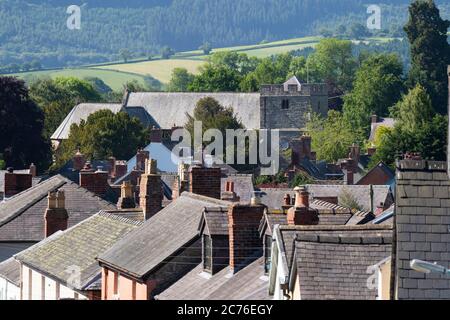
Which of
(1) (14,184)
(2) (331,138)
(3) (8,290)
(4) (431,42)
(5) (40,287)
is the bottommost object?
(2) (331,138)

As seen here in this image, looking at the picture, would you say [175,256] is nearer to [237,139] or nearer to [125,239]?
[125,239]

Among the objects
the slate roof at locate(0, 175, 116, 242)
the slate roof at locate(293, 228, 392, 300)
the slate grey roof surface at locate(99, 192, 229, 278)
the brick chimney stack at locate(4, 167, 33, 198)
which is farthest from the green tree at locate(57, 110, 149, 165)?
the slate roof at locate(293, 228, 392, 300)

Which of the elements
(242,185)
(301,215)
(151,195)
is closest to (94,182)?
(151,195)

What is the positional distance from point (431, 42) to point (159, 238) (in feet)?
447

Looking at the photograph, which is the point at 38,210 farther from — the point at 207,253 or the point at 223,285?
the point at 223,285

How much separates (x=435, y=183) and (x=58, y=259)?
692 inches

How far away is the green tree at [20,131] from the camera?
117562 mm

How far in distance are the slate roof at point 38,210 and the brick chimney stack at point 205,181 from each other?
7.35 metres

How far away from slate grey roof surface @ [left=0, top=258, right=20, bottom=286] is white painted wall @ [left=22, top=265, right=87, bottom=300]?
3.92 feet

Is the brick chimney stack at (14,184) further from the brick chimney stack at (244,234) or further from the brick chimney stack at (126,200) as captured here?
the brick chimney stack at (244,234)

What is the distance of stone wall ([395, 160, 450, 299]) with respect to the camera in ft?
62.9

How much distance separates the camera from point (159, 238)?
3256 centimetres

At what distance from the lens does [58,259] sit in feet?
121
